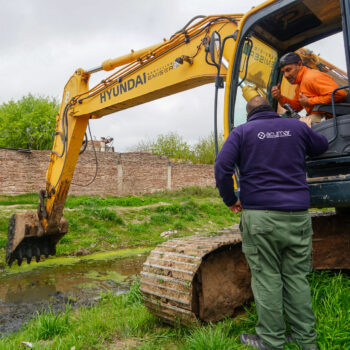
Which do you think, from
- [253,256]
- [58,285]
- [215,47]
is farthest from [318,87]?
[58,285]

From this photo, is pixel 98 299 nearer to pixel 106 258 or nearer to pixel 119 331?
pixel 119 331

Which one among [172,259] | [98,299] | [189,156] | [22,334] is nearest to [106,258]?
[98,299]

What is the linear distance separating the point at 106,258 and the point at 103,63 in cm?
458

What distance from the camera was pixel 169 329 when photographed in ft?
10.3

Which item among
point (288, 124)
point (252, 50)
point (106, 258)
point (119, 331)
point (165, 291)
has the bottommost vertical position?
point (106, 258)

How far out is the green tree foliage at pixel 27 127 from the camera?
23812mm

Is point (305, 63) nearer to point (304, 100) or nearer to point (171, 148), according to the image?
point (304, 100)

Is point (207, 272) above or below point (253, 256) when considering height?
below

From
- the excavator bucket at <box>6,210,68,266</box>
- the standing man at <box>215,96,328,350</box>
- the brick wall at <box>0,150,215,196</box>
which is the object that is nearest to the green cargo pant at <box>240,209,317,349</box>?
the standing man at <box>215,96,328,350</box>

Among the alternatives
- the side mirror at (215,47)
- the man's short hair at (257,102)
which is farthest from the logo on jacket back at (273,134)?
the side mirror at (215,47)

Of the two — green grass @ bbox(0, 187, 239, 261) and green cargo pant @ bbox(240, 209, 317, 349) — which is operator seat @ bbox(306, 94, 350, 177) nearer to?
green cargo pant @ bbox(240, 209, 317, 349)

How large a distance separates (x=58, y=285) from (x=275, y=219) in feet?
15.7

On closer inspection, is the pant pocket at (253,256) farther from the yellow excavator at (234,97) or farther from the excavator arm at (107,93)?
the excavator arm at (107,93)

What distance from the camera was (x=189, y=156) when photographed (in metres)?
29.5
